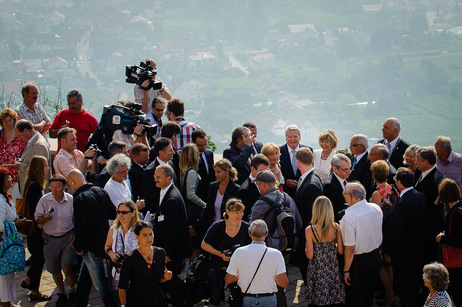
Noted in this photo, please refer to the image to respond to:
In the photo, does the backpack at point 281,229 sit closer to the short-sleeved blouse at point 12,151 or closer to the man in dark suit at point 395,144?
the man in dark suit at point 395,144

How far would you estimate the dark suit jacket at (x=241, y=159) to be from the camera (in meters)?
7.05

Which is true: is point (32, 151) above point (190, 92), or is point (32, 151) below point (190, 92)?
below

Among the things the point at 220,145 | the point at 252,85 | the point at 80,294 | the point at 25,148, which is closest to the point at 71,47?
the point at 220,145

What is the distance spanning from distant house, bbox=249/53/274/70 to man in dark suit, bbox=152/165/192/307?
49349 mm

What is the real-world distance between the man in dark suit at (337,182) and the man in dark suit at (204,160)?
4.99 feet

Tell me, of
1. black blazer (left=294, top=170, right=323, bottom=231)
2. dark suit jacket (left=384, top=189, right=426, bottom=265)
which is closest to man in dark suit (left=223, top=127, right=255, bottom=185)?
black blazer (left=294, top=170, right=323, bottom=231)

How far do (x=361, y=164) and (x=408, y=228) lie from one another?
1.32 metres

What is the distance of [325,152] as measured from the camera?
24.1ft

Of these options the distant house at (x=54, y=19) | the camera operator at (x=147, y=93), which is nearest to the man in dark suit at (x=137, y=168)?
the camera operator at (x=147, y=93)

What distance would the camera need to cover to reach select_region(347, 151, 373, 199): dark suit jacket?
6809mm

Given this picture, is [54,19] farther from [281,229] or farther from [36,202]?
[281,229]

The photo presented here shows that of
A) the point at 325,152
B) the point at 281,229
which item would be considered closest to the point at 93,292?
the point at 281,229

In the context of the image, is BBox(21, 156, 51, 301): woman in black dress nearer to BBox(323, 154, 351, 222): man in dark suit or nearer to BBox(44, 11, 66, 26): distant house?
BBox(323, 154, 351, 222): man in dark suit

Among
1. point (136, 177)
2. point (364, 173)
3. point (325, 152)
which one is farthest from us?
point (325, 152)
